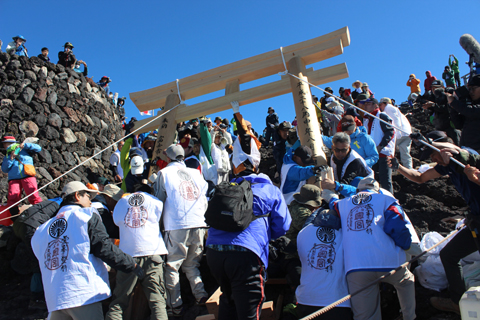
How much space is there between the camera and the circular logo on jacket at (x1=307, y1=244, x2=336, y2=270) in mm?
2896

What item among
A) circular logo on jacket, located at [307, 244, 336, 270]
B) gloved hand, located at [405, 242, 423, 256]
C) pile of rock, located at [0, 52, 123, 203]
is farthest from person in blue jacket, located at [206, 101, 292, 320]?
pile of rock, located at [0, 52, 123, 203]

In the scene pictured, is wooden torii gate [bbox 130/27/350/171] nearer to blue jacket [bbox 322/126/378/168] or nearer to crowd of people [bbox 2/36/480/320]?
blue jacket [bbox 322/126/378/168]

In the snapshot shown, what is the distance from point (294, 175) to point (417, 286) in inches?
75.3

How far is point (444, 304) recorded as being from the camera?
3117 millimetres

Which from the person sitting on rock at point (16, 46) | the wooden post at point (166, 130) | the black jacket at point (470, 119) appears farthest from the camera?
the person sitting on rock at point (16, 46)

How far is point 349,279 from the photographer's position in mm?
2783

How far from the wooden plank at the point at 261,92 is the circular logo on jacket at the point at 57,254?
146 inches

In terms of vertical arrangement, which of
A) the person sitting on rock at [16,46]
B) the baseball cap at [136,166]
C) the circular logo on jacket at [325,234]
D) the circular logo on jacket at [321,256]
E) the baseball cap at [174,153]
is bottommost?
the circular logo on jacket at [321,256]

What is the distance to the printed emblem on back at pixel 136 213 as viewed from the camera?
3.54 m

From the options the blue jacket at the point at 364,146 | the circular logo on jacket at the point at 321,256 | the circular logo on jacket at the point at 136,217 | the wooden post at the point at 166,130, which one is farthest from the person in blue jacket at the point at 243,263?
the wooden post at the point at 166,130

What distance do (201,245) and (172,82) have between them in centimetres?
377

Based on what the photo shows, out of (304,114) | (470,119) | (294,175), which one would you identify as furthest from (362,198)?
(470,119)

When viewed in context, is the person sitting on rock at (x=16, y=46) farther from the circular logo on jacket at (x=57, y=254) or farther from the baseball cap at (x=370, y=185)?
the baseball cap at (x=370, y=185)

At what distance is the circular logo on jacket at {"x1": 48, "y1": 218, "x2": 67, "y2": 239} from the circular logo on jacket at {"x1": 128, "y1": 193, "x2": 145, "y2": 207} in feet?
A: 2.70
